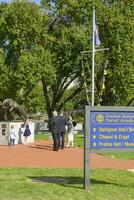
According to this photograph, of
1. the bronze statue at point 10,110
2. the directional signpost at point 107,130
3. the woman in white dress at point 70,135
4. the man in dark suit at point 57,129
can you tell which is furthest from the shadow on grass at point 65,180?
the bronze statue at point 10,110

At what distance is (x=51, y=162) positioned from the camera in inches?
747

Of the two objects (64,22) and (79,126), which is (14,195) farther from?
(79,126)

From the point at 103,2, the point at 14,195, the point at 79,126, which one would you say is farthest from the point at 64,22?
the point at 14,195

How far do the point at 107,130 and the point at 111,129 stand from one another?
98 millimetres

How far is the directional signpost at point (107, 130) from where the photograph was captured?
1190 cm

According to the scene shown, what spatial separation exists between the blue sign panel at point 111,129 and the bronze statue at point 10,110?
28.0m

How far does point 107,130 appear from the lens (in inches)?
473

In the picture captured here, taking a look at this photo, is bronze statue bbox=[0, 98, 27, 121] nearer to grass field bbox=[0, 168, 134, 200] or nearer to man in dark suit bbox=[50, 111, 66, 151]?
man in dark suit bbox=[50, 111, 66, 151]

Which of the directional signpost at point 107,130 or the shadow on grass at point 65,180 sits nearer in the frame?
the directional signpost at point 107,130

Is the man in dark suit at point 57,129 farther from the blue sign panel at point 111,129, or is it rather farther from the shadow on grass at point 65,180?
the blue sign panel at point 111,129

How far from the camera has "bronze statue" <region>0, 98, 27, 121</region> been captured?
43.6 metres

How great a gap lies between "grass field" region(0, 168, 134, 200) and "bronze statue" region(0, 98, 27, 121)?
25221mm

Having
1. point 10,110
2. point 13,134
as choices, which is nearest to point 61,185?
point 13,134

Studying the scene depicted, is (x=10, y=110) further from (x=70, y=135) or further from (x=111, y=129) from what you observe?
(x=111, y=129)
